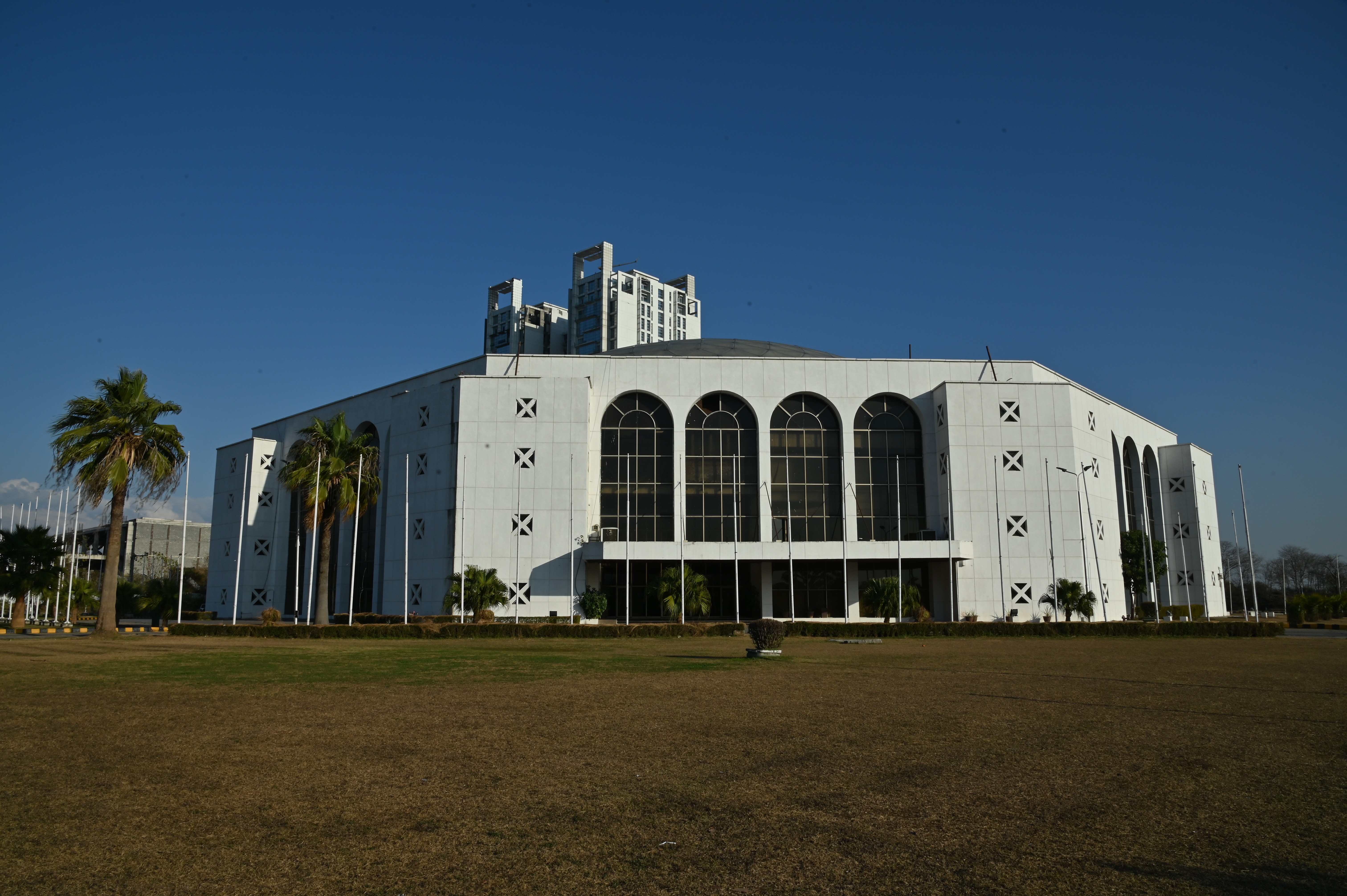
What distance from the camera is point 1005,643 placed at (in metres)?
35.7

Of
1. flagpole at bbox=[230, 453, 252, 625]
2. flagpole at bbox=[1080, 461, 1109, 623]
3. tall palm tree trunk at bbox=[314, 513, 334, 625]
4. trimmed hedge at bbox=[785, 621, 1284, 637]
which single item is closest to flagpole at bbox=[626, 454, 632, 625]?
trimmed hedge at bbox=[785, 621, 1284, 637]

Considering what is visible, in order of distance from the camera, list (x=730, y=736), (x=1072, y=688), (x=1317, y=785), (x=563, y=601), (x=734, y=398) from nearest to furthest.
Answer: (x=1317, y=785)
(x=730, y=736)
(x=1072, y=688)
(x=563, y=601)
(x=734, y=398)

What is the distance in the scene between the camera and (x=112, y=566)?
116 feet

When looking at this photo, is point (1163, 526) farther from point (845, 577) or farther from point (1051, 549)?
point (845, 577)

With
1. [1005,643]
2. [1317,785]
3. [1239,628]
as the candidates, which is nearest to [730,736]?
[1317,785]

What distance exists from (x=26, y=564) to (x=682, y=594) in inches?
1275

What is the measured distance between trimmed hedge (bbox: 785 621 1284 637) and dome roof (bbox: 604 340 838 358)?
26.3 metres

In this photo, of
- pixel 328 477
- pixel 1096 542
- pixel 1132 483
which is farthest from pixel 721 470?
pixel 1132 483

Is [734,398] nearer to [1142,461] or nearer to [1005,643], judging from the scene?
[1005,643]

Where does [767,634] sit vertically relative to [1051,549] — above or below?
below

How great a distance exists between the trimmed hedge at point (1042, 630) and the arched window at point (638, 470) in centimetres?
1803

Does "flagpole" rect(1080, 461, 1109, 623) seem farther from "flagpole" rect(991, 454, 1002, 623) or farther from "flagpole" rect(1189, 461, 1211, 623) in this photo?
"flagpole" rect(1189, 461, 1211, 623)

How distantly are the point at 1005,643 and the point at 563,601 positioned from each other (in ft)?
89.5

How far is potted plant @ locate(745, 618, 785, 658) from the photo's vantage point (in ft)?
85.3
